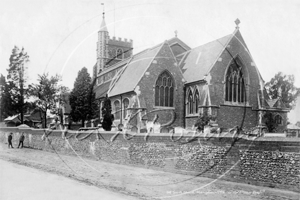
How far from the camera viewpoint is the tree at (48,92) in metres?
38.6

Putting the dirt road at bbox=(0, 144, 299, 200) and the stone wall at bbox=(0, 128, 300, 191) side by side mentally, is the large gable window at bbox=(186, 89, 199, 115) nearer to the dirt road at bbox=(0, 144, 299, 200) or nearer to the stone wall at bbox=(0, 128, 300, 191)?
the stone wall at bbox=(0, 128, 300, 191)

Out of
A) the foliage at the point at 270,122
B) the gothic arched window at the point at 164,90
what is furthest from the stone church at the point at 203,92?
the foliage at the point at 270,122

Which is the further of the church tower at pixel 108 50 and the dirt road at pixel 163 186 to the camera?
the church tower at pixel 108 50

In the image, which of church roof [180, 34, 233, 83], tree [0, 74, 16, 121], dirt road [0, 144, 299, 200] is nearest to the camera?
dirt road [0, 144, 299, 200]

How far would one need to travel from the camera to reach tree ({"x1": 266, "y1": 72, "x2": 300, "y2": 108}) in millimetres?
49338

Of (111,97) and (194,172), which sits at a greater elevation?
(111,97)

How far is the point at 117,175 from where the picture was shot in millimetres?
15727

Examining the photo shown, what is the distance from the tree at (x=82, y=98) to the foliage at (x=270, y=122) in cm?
1900

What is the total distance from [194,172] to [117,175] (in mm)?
3861

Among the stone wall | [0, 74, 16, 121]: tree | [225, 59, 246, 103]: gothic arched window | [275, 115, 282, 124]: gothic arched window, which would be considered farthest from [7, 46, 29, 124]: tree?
[275, 115, 282, 124]: gothic arched window

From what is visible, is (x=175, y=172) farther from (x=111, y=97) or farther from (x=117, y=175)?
(x=111, y=97)

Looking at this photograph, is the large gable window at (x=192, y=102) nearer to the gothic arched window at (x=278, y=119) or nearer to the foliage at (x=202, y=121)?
the foliage at (x=202, y=121)

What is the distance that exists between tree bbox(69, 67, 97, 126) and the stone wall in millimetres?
10511

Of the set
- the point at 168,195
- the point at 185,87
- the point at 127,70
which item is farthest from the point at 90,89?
the point at 168,195
